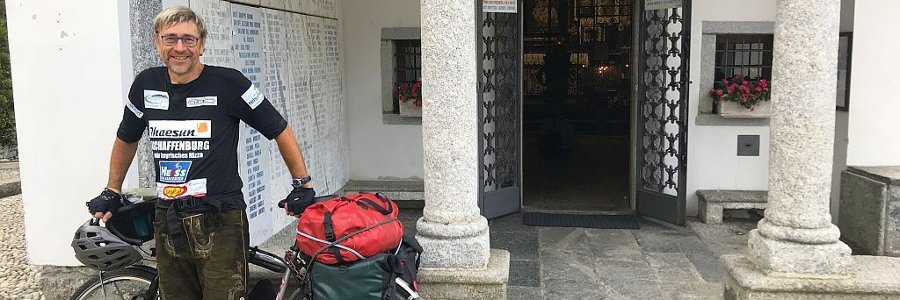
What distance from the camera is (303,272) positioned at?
11.9 ft

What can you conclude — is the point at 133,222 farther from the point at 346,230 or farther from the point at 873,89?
the point at 873,89

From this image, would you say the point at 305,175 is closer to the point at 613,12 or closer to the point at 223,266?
the point at 223,266

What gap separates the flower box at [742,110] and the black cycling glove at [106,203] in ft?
17.8

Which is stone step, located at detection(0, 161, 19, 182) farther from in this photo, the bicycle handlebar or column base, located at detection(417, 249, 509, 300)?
column base, located at detection(417, 249, 509, 300)

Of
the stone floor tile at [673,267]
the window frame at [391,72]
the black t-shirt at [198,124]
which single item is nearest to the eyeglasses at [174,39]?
the black t-shirt at [198,124]

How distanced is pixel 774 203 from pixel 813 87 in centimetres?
68

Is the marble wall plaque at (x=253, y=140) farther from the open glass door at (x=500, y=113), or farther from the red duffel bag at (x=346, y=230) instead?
the open glass door at (x=500, y=113)

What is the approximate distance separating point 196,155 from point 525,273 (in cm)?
298

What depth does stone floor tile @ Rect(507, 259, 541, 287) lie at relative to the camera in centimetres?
529

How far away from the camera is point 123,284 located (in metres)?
3.85

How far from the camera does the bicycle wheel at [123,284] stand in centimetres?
383

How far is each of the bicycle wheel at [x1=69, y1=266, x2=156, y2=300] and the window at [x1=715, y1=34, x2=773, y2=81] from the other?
18.4 feet

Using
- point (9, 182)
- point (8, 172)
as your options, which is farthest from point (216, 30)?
point (8, 172)

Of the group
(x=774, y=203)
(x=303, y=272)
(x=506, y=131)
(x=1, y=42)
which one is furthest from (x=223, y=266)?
(x=1, y=42)
